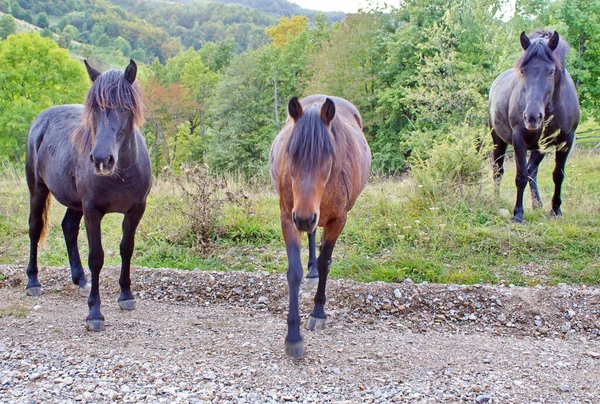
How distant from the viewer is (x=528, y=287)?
16.8 feet

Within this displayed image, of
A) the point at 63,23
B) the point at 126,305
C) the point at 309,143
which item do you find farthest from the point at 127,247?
the point at 63,23

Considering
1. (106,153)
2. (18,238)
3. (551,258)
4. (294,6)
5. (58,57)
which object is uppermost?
(294,6)

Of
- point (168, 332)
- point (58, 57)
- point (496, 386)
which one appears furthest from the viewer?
point (58, 57)

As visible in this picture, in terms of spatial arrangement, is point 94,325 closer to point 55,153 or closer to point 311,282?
point 55,153

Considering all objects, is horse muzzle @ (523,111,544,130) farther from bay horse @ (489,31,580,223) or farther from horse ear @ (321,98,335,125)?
horse ear @ (321,98,335,125)

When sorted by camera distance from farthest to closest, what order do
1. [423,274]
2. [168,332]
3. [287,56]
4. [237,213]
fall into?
[287,56] → [237,213] → [423,274] → [168,332]

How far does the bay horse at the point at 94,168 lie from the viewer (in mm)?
3812

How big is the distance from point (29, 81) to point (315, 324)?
29661 mm

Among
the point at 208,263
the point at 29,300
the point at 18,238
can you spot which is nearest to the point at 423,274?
the point at 208,263

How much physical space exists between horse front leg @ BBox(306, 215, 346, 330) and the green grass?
1.39 metres

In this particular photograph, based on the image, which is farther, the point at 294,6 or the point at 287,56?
the point at 294,6

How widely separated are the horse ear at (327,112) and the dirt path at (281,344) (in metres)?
Result: 1.86

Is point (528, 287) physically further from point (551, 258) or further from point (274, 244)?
point (274, 244)

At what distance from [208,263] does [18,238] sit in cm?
392
